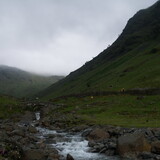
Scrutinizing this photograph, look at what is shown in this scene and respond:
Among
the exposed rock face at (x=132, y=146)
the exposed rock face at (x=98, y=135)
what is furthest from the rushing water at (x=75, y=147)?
the exposed rock face at (x=132, y=146)

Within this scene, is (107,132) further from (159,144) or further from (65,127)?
(65,127)

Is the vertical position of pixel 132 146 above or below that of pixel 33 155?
above

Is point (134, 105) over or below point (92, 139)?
over

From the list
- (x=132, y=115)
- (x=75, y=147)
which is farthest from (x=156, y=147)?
(x=132, y=115)

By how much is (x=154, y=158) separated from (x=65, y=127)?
79.6ft

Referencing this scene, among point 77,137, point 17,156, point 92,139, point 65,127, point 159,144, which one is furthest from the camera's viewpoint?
point 65,127

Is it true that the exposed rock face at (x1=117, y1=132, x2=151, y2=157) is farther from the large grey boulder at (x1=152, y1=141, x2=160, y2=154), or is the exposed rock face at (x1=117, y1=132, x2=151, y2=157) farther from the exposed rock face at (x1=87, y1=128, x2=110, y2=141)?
the exposed rock face at (x1=87, y1=128, x2=110, y2=141)

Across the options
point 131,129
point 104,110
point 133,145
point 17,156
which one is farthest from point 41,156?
point 104,110

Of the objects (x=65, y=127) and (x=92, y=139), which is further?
(x=65, y=127)

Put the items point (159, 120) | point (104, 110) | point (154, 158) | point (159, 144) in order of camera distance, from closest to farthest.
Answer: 1. point (154, 158)
2. point (159, 144)
3. point (159, 120)
4. point (104, 110)

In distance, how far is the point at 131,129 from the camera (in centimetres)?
3831

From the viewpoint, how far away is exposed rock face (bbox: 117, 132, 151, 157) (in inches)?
1139

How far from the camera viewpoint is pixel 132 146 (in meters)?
29.0

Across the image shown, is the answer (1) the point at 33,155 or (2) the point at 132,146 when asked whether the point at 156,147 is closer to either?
(2) the point at 132,146
